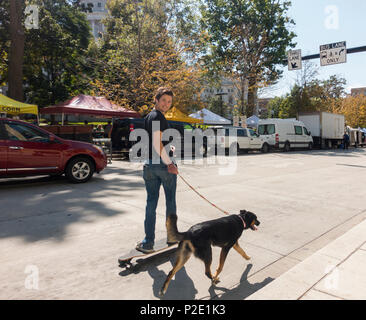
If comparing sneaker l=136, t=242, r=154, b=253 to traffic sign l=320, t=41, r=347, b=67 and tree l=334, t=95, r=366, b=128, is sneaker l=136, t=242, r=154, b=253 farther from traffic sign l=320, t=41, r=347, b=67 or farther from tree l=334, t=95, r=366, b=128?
tree l=334, t=95, r=366, b=128

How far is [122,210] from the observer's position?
17.9 feet

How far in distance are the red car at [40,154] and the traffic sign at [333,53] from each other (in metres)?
14.9

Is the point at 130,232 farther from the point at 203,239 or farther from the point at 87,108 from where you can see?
the point at 87,108

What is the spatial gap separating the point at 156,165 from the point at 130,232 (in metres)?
1.51

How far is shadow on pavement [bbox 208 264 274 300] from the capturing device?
8.84ft

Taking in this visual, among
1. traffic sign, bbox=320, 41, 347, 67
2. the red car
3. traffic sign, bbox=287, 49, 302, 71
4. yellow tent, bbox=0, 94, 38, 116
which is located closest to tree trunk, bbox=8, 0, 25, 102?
yellow tent, bbox=0, 94, 38, 116

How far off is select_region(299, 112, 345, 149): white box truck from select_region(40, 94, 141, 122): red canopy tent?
61.8ft

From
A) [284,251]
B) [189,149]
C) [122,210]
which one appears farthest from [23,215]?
[189,149]

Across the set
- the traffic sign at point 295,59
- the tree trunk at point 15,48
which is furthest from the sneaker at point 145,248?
the traffic sign at point 295,59

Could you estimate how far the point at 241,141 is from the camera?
20.8m

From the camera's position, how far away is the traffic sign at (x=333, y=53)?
1653 centimetres

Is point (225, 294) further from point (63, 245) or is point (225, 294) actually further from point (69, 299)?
point (63, 245)
